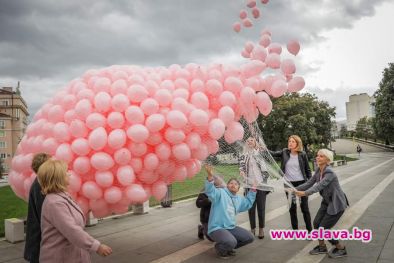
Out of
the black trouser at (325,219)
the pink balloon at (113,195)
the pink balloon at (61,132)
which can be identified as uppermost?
the pink balloon at (61,132)

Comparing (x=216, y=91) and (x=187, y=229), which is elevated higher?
(x=216, y=91)

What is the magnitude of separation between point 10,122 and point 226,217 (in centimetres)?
9205

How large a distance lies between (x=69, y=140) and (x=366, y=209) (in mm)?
8166

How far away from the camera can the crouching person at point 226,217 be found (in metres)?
5.68

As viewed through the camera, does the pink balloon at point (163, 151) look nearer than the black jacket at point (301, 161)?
Yes

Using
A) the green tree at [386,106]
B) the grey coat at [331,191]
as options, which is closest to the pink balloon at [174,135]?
the grey coat at [331,191]

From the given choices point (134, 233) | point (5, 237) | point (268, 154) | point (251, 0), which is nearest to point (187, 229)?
point (134, 233)

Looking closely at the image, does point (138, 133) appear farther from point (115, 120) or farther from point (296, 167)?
point (296, 167)

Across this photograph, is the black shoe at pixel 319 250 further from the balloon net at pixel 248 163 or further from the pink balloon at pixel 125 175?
the pink balloon at pixel 125 175

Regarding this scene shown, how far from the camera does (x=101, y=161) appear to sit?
436 centimetres

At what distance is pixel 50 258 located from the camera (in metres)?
3.16

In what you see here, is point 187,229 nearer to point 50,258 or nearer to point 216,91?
point 216,91

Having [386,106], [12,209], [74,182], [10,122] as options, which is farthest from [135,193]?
[10,122]

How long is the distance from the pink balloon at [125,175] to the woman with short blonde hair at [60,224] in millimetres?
1164
